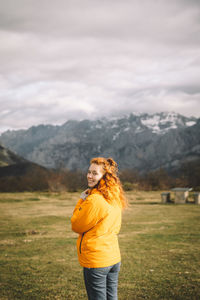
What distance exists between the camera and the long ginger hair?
3374 mm

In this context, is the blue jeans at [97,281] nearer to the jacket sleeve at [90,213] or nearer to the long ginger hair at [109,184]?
the jacket sleeve at [90,213]

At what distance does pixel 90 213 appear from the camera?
10.3 ft

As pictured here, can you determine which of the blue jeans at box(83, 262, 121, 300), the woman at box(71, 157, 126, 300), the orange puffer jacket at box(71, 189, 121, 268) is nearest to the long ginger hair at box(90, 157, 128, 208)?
the woman at box(71, 157, 126, 300)

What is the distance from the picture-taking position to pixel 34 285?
6.09 meters

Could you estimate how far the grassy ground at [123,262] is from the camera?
5.67 meters

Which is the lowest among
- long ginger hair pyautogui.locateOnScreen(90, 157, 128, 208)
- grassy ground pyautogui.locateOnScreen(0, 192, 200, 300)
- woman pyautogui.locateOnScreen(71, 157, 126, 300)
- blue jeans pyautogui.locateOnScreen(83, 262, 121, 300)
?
grassy ground pyautogui.locateOnScreen(0, 192, 200, 300)

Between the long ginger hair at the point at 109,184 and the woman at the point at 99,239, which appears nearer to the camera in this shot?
the woman at the point at 99,239

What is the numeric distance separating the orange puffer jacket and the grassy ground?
2.70 metres

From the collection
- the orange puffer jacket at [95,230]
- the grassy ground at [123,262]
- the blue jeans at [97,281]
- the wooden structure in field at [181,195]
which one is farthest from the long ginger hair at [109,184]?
the wooden structure in field at [181,195]

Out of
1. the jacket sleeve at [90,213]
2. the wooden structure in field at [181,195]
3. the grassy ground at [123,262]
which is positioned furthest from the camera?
the wooden structure in field at [181,195]

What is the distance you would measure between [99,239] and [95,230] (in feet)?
0.38

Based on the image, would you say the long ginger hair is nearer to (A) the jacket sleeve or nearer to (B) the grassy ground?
(A) the jacket sleeve

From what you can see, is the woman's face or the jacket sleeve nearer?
the jacket sleeve

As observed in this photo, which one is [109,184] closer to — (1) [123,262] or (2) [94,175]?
(2) [94,175]
